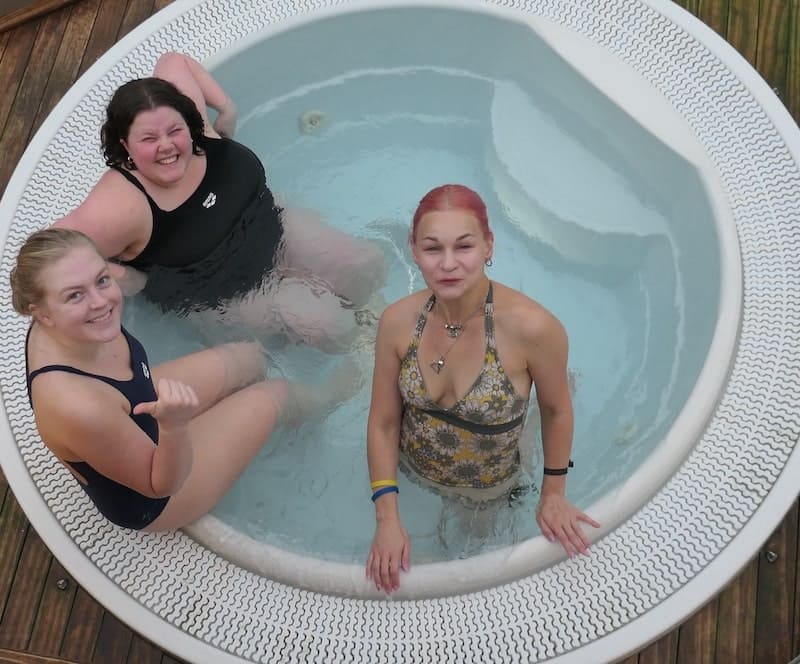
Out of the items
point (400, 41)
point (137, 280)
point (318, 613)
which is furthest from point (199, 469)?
point (400, 41)

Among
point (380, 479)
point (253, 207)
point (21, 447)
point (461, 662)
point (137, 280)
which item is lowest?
point (461, 662)

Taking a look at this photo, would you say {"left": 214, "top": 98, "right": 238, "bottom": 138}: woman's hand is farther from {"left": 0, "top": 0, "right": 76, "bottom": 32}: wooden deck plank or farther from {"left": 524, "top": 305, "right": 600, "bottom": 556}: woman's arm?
{"left": 524, "top": 305, "right": 600, "bottom": 556}: woman's arm

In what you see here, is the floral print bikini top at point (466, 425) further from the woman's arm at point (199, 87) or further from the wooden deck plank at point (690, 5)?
the wooden deck plank at point (690, 5)

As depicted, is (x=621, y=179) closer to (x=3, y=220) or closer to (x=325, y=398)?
(x=325, y=398)

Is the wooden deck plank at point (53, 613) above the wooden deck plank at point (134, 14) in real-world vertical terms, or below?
below

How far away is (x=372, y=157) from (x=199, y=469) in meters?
1.45

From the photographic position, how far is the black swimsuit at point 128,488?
163cm

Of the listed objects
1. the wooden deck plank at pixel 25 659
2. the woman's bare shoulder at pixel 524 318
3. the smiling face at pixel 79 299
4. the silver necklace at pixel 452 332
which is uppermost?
the woman's bare shoulder at pixel 524 318

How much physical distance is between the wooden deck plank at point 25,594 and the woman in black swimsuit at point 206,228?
2.43 ft

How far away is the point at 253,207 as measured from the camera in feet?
7.04

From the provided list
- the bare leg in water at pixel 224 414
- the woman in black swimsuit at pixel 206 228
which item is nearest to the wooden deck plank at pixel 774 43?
the woman in black swimsuit at pixel 206 228

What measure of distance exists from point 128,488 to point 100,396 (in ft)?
0.74

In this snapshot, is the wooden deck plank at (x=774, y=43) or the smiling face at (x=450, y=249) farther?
the wooden deck plank at (x=774, y=43)

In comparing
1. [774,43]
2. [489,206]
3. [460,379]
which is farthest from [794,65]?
[460,379]
